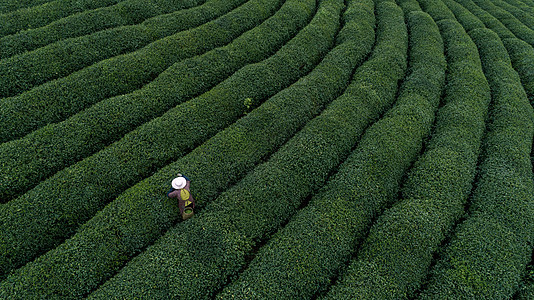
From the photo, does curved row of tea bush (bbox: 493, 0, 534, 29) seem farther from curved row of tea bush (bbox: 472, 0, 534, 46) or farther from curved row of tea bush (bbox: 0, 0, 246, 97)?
curved row of tea bush (bbox: 0, 0, 246, 97)

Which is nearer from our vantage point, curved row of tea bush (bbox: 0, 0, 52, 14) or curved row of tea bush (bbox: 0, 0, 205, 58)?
curved row of tea bush (bbox: 0, 0, 205, 58)

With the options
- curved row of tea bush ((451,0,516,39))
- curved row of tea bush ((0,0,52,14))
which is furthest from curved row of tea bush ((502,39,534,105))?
curved row of tea bush ((0,0,52,14))

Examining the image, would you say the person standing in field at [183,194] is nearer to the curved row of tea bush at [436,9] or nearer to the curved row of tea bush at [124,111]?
the curved row of tea bush at [124,111]

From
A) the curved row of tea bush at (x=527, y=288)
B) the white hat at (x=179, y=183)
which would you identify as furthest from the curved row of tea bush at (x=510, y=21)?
the white hat at (x=179, y=183)

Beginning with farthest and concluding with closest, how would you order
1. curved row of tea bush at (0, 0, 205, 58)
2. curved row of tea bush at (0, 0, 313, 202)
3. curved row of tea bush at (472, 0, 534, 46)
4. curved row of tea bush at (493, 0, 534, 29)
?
curved row of tea bush at (493, 0, 534, 29) → curved row of tea bush at (472, 0, 534, 46) → curved row of tea bush at (0, 0, 205, 58) → curved row of tea bush at (0, 0, 313, 202)

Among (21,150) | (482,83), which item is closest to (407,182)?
(482,83)

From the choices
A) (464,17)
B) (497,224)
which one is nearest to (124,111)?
(497,224)

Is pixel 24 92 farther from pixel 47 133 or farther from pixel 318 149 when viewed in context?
pixel 318 149
